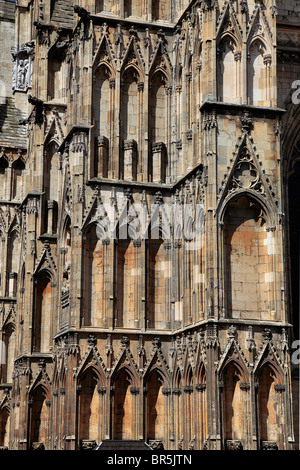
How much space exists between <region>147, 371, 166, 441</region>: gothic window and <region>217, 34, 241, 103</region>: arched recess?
824 cm

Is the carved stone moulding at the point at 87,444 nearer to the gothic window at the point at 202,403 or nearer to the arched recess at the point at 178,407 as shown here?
the arched recess at the point at 178,407

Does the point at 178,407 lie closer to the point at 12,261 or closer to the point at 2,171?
the point at 12,261

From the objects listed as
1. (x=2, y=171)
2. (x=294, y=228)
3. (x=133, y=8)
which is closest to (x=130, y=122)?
(x=133, y=8)

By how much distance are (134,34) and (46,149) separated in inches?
323

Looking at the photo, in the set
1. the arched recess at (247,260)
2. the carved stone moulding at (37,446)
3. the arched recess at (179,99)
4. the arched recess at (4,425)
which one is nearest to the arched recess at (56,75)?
the arched recess at (179,99)

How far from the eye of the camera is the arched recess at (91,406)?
1130 inches

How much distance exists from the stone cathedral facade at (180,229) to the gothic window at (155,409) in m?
0.04

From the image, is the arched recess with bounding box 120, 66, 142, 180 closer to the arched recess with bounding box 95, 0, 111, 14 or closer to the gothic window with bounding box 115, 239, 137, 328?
the arched recess with bounding box 95, 0, 111, 14

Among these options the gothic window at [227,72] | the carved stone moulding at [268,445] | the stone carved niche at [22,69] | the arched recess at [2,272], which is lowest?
the carved stone moulding at [268,445]

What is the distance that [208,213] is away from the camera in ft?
89.8

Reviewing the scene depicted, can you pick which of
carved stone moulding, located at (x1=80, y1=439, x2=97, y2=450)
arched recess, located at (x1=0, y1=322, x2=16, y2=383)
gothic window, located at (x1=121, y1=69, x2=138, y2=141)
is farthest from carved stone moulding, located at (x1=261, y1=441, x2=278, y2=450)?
arched recess, located at (x1=0, y1=322, x2=16, y2=383)

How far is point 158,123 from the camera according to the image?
104 feet

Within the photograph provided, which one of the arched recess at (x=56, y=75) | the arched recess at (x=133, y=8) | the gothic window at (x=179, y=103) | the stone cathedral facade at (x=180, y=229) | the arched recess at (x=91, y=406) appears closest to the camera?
the stone cathedral facade at (x=180, y=229)

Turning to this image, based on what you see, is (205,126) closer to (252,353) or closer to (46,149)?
(252,353)
